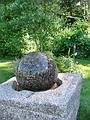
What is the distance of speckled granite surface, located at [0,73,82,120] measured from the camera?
480 cm

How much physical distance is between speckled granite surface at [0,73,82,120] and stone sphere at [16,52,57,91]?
0.22m

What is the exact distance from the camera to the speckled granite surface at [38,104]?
15.7 ft

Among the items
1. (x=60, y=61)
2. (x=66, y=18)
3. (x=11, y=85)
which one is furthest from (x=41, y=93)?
(x=66, y=18)

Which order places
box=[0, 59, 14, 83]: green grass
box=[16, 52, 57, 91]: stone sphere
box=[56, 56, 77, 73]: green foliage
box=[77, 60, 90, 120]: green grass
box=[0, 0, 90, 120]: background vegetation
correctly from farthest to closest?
box=[0, 0, 90, 120]: background vegetation
box=[0, 59, 14, 83]: green grass
box=[56, 56, 77, 73]: green foliage
box=[77, 60, 90, 120]: green grass
box=[16, 52, 57, 91]: stone sphere

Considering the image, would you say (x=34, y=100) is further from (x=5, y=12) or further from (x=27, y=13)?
(x=5, y=12)

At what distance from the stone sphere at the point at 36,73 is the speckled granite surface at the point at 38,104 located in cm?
22

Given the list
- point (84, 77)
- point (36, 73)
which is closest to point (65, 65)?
point (84, 77)

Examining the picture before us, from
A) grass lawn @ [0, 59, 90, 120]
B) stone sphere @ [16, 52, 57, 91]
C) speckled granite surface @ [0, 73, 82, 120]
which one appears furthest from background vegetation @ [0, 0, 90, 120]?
speckled granite surface @ [0, 73, 82, 120]

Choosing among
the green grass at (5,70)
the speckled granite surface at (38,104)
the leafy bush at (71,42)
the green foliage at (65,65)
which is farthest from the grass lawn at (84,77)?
the speckled granite surface at (38,104)

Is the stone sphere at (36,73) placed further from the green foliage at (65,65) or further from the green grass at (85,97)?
the green foliage at (65,65)

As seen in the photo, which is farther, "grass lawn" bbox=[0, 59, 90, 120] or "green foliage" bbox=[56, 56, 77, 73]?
"green foliage" bbox=[56, 56, 77, 73]

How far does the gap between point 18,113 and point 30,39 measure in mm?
6976

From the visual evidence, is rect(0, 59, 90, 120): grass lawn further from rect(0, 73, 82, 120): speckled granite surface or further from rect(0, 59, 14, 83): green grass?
rect(0, 73, 82, 120): speckled granite surface

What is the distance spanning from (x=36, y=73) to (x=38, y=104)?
784mm
